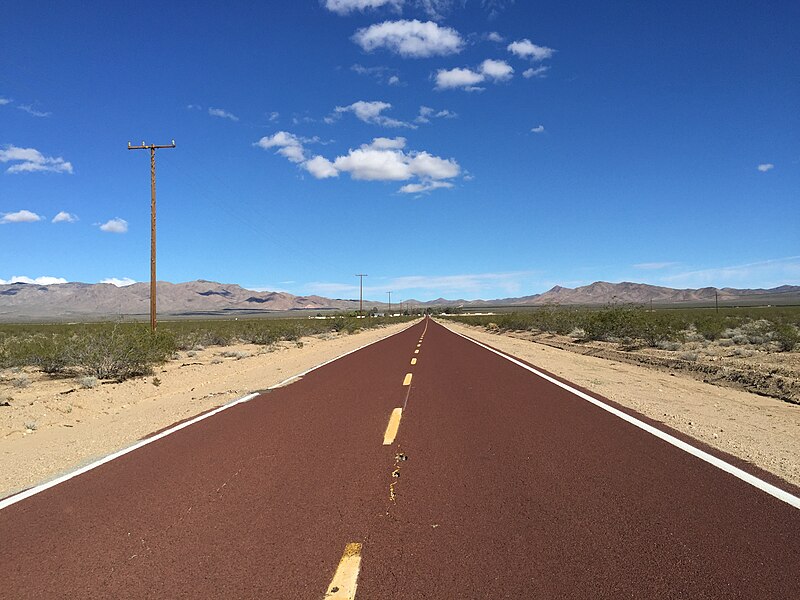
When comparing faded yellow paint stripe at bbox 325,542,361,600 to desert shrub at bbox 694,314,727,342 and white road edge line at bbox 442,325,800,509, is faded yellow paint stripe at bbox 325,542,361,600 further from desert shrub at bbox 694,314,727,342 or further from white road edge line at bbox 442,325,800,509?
desert shrub at bbox 694,314,727,342

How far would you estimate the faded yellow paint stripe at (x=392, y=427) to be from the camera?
807 centimetres

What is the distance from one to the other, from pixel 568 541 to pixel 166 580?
2891mm

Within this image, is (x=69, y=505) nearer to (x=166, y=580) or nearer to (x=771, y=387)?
(x=166, y=580)

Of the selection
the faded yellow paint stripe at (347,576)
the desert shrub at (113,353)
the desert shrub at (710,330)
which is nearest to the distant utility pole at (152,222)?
the desert shrub at (113,353)

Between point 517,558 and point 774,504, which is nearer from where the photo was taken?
point 517,558

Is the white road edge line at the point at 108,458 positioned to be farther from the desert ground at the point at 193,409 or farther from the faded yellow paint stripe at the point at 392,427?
the faded yellow paint stripe at the point at 392,427

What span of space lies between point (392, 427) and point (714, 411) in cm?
621

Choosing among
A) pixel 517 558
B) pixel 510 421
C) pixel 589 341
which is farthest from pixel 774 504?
pixel 589 341

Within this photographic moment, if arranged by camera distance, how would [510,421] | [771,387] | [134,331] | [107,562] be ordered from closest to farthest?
[107,562] < [510,421] < [771,387] < [134,331]

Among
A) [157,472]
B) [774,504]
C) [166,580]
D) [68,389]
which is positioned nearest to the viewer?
[166,580]

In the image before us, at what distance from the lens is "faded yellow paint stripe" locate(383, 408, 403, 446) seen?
8070 millimetres

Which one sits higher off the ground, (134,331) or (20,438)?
(134,331)

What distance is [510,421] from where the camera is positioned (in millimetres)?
9367

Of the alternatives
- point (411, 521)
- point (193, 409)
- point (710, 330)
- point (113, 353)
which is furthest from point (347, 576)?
point (710, 330)
